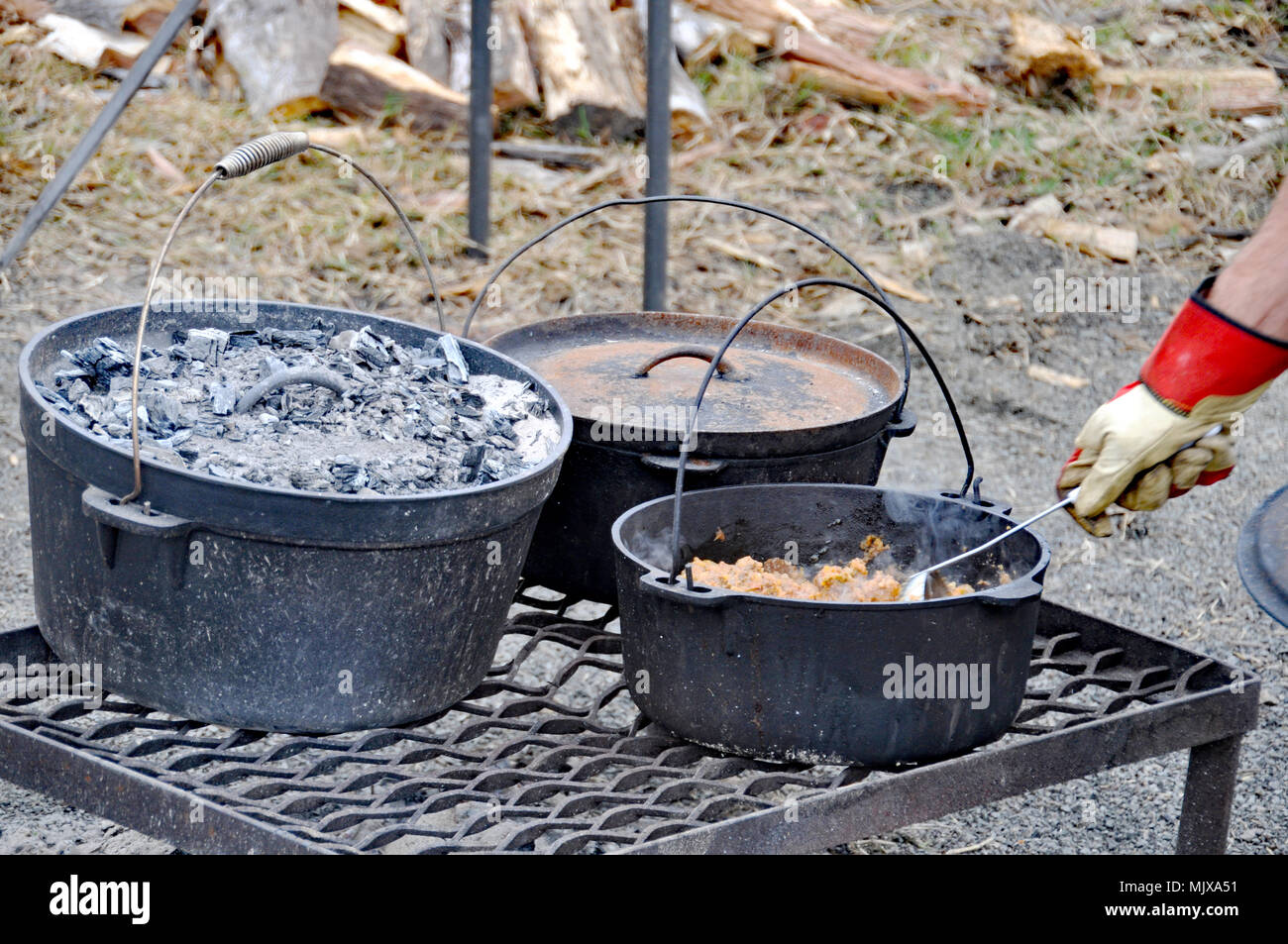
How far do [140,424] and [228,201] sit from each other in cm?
393

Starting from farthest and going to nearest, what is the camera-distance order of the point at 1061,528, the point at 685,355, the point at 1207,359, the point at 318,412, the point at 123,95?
the point at 1061,528
the point at 123,95
the point at 685,355
the point at 318,412
the point at 1207,359

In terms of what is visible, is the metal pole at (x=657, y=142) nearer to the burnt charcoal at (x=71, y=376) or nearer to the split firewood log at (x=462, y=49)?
the split firewood log at (x=462, y=49)

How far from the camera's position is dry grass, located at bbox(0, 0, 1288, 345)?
5.34 meters

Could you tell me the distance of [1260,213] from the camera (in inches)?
246

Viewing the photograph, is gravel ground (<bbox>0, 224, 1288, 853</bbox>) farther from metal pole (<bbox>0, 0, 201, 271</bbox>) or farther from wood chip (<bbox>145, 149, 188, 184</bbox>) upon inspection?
metal pole (<bbox>0, 0, 201, 271</bbox>)

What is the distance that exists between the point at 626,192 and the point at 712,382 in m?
3.44

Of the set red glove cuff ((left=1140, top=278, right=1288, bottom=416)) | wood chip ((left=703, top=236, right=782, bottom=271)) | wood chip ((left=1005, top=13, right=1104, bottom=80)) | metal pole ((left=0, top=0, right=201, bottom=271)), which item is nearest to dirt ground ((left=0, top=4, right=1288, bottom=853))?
wood chip ((left=703, top=236, right=782, bottom=271))

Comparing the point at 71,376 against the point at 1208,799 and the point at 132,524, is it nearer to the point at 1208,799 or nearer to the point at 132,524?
the point at 132,524

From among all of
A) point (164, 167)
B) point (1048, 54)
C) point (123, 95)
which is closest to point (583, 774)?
point (123, 95)

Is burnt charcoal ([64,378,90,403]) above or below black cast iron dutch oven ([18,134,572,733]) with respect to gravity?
above

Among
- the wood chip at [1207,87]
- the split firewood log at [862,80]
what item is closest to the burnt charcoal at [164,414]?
the split firewood log at [862,80]

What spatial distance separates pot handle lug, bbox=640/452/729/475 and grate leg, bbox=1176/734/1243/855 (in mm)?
1031

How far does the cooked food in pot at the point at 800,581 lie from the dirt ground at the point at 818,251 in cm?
173

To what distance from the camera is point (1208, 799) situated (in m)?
2.48
